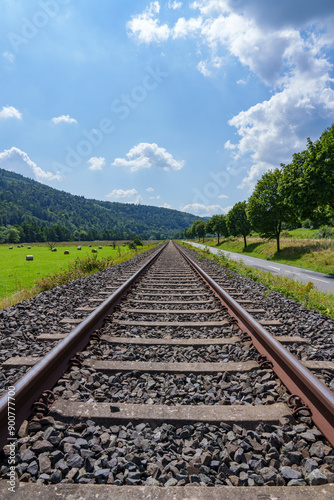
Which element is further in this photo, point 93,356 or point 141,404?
point 93,356

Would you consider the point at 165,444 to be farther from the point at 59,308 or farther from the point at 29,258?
the point at 29,258

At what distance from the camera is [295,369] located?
2285 mm

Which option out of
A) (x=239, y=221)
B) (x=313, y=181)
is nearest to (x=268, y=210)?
(x=313, y=181)

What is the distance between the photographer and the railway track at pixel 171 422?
57.3 inches

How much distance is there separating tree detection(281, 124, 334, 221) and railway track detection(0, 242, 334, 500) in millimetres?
16110

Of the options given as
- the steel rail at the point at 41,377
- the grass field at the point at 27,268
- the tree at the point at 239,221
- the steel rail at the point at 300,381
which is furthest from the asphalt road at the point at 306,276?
the tree at the point at 239,221

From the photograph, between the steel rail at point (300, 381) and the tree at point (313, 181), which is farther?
the tree at point (313, 181)

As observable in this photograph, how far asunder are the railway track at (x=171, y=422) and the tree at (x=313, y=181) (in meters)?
16.1

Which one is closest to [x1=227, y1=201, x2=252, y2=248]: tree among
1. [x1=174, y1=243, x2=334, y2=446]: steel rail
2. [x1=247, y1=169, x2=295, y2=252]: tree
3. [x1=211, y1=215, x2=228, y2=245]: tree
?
[x1=247, y1=169, x2=295, y2=252]: tree

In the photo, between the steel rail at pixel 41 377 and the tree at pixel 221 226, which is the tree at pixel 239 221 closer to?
the tree at pixel 221 226

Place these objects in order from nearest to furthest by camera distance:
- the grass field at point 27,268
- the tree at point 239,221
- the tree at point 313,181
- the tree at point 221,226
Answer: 1. the grass field at point 27,268
2. the tree at point 313,181
3. the tree at point 239,221
4. the tree at point 221,226

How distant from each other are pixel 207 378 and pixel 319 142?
20.2 meters

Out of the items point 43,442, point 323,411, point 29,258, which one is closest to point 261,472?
point 323,411

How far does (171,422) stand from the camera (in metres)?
1.91
